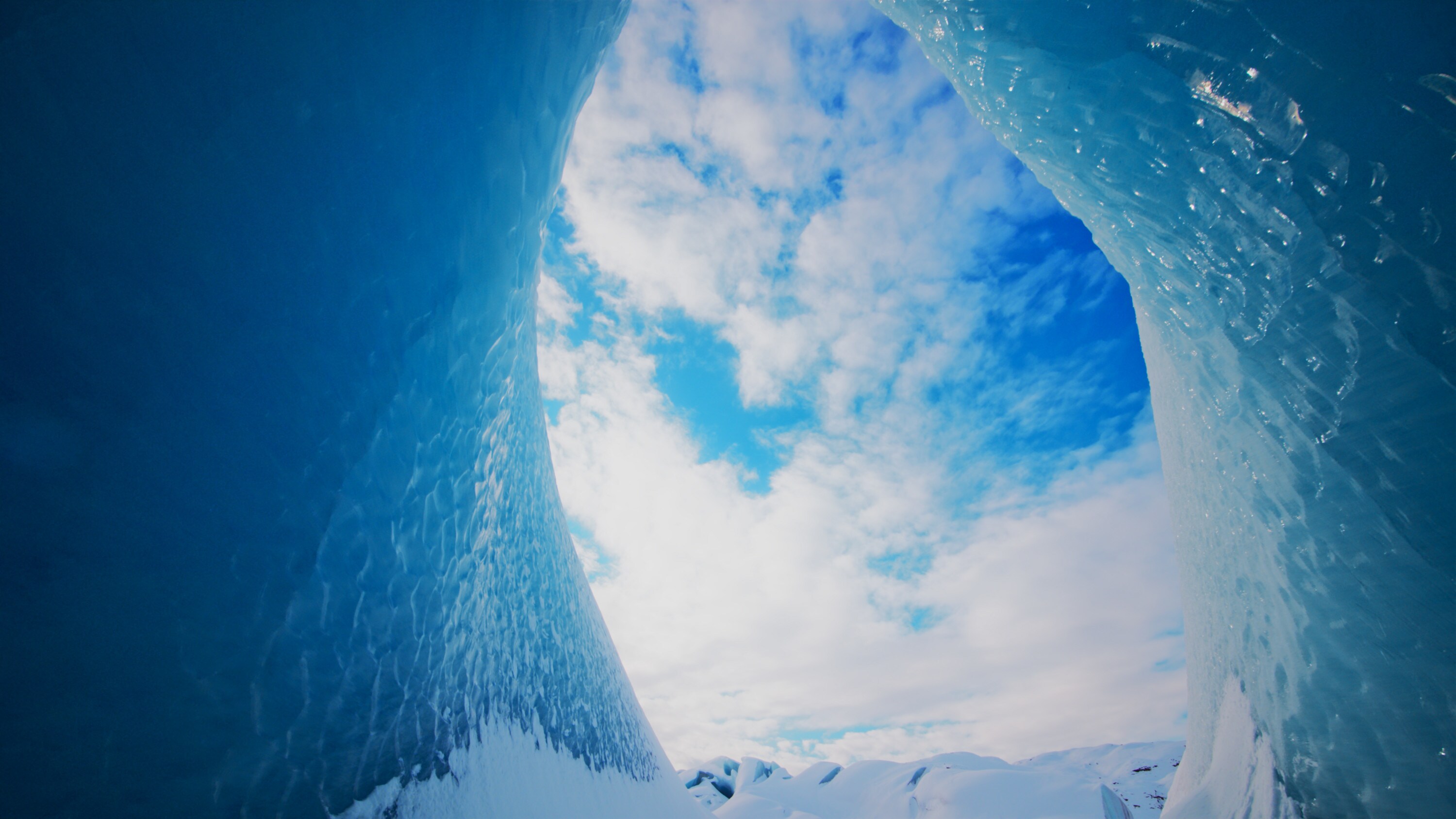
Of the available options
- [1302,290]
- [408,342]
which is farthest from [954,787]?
[408,342]

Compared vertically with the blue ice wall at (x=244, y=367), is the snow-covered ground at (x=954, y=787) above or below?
below

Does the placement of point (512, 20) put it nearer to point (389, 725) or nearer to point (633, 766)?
point (389, 725)

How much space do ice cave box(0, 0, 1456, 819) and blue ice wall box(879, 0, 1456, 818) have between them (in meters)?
0.01

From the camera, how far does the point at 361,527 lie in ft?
7.60

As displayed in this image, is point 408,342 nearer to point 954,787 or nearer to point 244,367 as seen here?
point 244,367

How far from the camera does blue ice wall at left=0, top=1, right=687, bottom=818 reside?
4.72ft

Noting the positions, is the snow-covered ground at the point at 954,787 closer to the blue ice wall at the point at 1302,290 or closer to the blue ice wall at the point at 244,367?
the blue ice wall at the point at 1302,290

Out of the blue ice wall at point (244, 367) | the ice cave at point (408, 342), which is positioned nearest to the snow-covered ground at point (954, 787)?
the ice cave at point (408, 342)

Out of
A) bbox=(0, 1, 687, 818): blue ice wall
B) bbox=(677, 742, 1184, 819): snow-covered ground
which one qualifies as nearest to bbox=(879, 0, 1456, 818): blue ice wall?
bbox=(0, 1, 687, 818): blue ice wall

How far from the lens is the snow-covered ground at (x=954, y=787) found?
9.55 metres

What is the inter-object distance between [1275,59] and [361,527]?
357 cm

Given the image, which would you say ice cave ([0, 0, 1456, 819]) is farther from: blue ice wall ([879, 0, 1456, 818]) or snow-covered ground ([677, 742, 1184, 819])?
snow-covered ground ([677, 742, 1184, 819])

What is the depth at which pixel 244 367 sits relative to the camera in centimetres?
179

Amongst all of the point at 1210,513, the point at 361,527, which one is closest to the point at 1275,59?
the point at 1210,513
